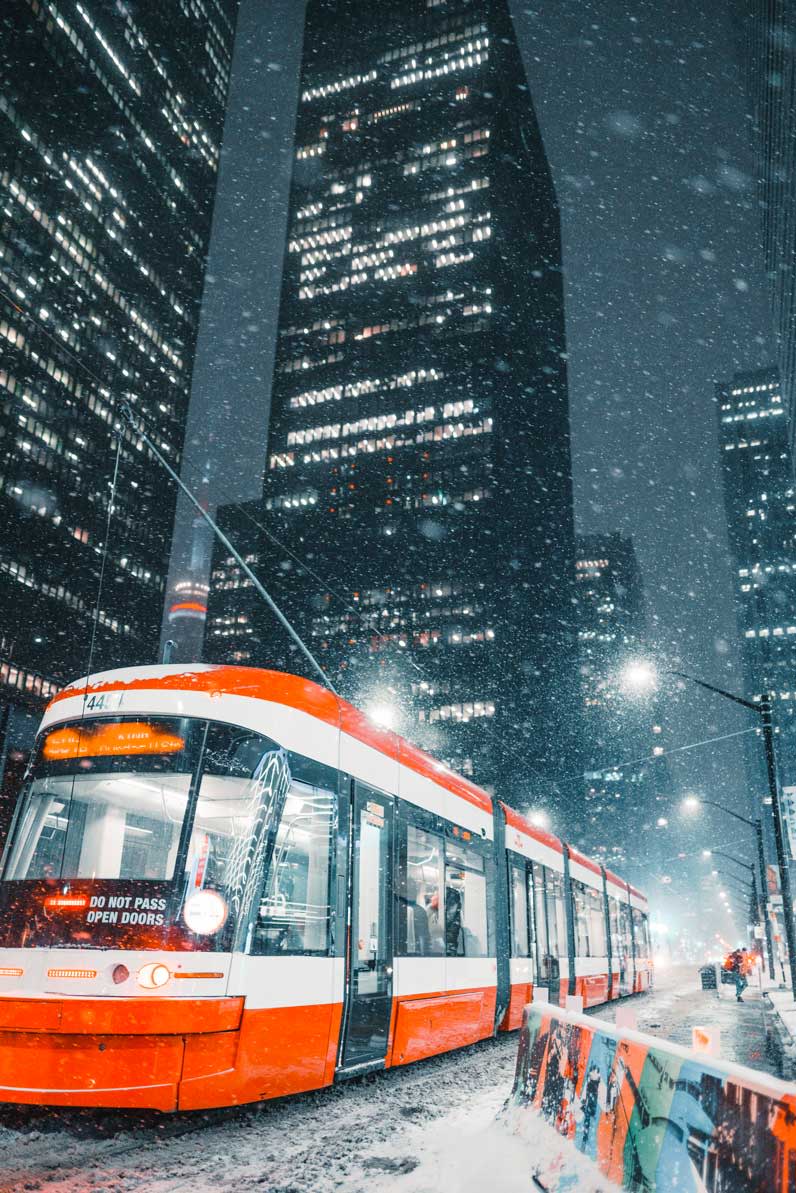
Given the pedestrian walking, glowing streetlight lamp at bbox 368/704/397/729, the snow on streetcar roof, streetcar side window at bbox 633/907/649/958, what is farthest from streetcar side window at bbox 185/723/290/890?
the pedestrian walking

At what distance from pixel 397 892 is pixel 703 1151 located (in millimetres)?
5468

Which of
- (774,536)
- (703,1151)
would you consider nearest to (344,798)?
(703,1151)

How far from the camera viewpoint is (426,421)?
12838 cm

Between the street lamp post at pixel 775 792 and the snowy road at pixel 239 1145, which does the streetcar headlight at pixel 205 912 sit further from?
the street lamp post at pixel 775 792

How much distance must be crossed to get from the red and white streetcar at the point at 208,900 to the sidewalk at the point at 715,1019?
2952 mm

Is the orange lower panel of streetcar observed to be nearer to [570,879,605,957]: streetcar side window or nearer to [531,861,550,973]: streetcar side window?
[531,861,550,973]: streetcar side window

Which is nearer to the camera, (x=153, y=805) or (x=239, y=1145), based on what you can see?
(x=239, y=1145)

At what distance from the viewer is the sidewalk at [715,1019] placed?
41.3 feet

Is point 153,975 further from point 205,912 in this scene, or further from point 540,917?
point 540,917

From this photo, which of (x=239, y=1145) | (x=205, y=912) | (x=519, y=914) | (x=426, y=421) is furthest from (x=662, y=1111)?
(x=426, y=421)

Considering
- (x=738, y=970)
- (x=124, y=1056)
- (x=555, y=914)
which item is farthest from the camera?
(x=738, y=970)

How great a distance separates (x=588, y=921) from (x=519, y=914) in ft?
20.7

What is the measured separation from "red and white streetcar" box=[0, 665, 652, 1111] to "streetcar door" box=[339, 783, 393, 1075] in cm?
3

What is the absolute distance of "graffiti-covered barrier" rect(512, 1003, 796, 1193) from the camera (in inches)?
131
